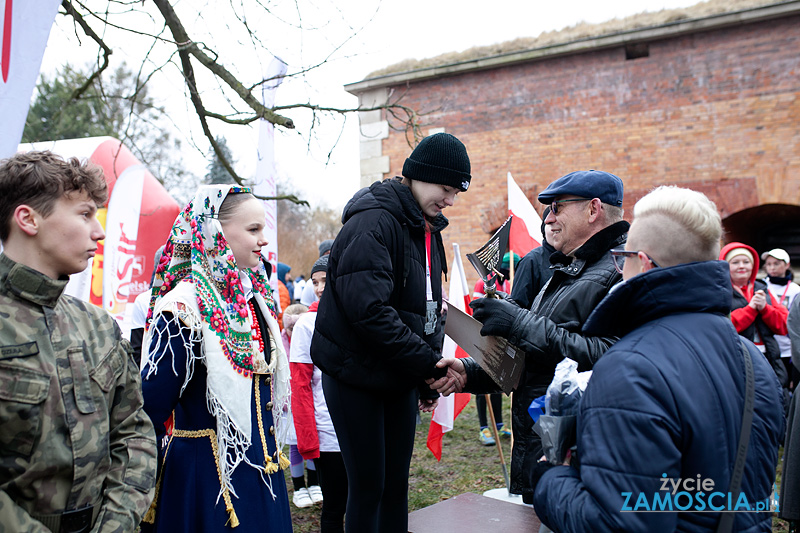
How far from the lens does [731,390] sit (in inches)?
58.5

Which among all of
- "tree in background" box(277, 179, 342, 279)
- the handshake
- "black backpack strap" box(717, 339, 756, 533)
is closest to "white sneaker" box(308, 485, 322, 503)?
the handshake

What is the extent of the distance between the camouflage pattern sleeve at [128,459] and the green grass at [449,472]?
117 inches

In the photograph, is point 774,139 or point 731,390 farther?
point 774,139

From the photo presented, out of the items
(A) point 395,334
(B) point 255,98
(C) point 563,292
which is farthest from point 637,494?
(B) point 255,98

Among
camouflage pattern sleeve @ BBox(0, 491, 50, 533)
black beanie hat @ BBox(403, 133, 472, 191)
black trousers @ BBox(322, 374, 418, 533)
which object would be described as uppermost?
black beanie hat @ BBox(403, 133, 472, 191)

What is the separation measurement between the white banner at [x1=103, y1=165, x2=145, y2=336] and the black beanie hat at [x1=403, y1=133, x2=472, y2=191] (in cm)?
473

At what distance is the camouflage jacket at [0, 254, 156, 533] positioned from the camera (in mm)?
1569

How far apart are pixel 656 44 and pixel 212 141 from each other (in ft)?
32.4

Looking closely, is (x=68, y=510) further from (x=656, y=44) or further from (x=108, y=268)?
(x=656, y=44)

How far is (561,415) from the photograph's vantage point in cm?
168

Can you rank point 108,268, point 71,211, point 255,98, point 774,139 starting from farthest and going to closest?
point 774,139 → point 108,268 → point 255,98 → point 71,211

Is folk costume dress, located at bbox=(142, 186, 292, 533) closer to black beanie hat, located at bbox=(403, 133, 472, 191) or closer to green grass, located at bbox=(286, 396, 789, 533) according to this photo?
black beanie hat, located at bbox=(403, 133, 472, 191)

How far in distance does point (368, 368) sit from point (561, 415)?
4.01ft

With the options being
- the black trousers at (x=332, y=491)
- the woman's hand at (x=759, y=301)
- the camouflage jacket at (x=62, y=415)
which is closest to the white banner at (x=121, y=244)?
the black trousers at (x=332, y=491)
